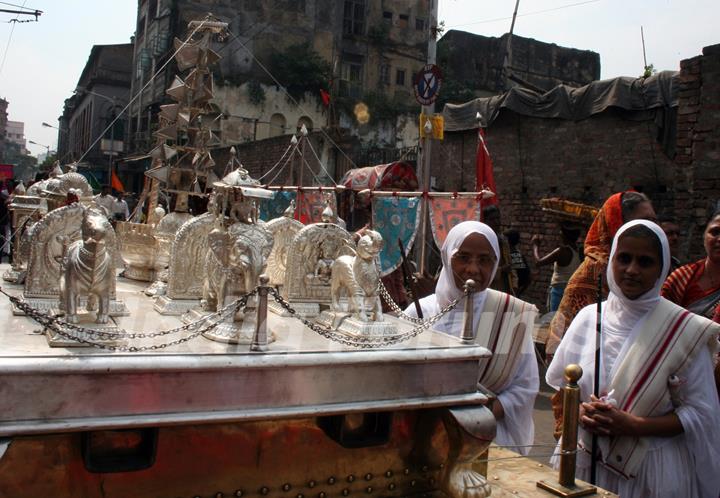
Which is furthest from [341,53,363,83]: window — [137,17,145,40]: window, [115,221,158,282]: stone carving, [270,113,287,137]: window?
[115,221,158,282]: stone carving

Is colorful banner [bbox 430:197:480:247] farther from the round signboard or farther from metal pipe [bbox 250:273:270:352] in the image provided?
metal pipe [bbox 250:273:270:352]

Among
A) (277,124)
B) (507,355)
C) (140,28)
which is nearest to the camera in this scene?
(507,355)

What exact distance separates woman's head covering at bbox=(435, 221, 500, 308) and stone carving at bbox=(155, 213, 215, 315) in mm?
1179

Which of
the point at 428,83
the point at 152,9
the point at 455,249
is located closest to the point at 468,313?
the point at 455,249

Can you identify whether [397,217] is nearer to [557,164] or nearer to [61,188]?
[61,188]

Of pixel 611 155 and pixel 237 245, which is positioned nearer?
pixel 237 245

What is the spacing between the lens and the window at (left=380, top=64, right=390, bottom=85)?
29.6 metres

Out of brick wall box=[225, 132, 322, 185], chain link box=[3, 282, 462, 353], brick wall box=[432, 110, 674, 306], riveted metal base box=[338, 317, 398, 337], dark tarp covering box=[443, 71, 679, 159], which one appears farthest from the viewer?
brick wall box=[225, 132, 322, 185]

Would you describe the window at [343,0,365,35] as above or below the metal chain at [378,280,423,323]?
above

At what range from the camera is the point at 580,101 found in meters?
12.4

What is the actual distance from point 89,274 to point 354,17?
95.9ft

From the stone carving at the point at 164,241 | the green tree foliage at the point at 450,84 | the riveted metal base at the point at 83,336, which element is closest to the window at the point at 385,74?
the green tree foliage at the point at 450,84

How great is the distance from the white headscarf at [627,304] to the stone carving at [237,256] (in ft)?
4.69

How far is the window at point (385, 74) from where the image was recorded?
29.6 meters
